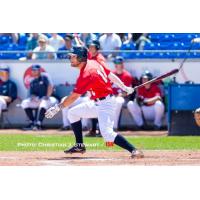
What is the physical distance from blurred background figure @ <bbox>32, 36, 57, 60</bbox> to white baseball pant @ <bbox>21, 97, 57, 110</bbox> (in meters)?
1.15

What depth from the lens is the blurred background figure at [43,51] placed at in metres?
18.1

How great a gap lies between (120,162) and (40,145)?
3.46 meters

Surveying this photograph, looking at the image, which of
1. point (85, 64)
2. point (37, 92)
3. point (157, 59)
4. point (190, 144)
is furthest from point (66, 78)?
point (85, 64)

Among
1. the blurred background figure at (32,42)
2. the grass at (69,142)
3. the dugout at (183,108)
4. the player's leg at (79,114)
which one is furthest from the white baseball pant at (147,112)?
the player's leg at (79,114)

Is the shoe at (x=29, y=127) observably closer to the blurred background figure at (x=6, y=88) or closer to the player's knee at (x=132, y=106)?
the blurred background figure at (x=6, y=88)

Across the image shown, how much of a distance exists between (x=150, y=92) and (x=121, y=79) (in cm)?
72

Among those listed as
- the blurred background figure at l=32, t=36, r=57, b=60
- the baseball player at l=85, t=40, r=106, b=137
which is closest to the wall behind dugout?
the blurred background figure at l=32, t=36, r=57, b=60

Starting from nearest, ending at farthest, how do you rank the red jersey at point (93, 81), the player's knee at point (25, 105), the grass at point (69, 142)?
the red jersey at point (93, 81) < the grass at point (69, 142) < the player's knee at point (25, 105)

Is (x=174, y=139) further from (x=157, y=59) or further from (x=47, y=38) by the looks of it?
(x=47, y=38)

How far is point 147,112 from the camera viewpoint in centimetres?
1711

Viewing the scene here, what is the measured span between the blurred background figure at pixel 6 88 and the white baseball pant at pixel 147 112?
295 cm

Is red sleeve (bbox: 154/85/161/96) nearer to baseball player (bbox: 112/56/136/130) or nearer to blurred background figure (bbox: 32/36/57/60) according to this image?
baseball player (bbox: 112/56/136/130)

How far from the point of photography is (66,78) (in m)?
18.2

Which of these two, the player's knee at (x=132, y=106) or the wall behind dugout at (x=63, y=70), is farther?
the wall behind dugout at (x=63, y=70)
